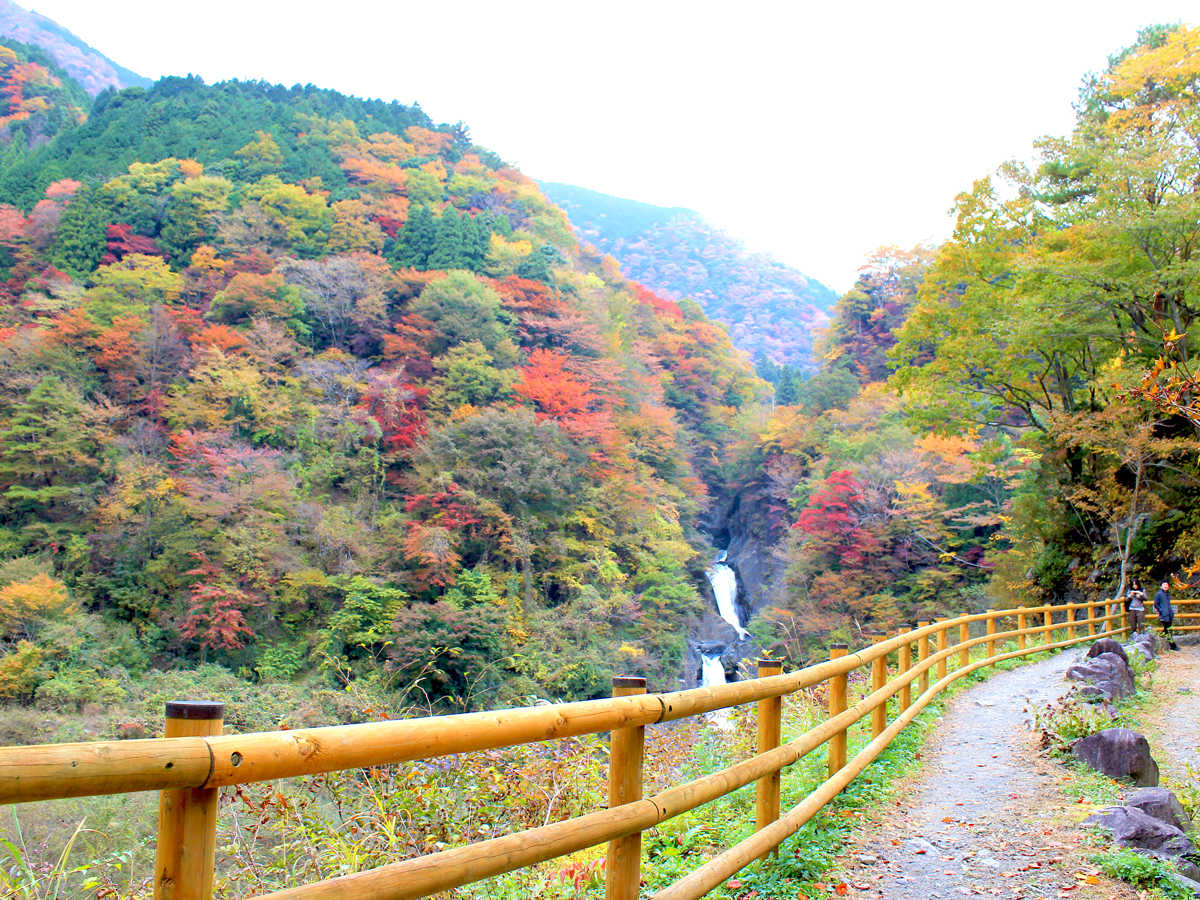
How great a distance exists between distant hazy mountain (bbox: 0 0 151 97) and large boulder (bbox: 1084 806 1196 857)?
93524mm

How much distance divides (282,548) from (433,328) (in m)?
11.2

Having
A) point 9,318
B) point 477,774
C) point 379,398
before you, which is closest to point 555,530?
point 379,398

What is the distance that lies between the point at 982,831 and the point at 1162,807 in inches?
36.1

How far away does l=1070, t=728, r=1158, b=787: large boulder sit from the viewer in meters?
4.70

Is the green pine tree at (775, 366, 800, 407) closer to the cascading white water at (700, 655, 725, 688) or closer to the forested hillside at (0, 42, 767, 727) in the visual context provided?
the forested hillside at (0, 42, 767, 727)

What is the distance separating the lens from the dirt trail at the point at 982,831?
10.9 feet

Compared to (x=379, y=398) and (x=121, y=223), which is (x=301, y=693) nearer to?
(x=379, y=398)

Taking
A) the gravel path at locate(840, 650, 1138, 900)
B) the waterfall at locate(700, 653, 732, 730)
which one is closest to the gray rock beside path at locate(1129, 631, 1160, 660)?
the gravel path at locate(840, 650, 1138, 900)

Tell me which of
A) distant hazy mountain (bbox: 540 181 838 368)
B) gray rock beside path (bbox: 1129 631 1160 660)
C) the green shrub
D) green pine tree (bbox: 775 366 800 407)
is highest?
distant hazy mountain (bbox: 540 181 838 368)

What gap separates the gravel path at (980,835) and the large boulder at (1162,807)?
0.36 metres

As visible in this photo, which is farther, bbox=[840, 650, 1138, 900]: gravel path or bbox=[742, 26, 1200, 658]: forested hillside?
bbox=[742, 26, 1200, 658]: forested hillside

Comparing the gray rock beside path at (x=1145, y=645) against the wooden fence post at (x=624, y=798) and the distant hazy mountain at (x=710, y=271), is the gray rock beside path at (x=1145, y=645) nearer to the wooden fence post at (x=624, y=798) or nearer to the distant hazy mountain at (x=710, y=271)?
the wooden fence post at (x=624, y=798)

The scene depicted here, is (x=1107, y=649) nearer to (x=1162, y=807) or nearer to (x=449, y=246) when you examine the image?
(x=1162, y=807)

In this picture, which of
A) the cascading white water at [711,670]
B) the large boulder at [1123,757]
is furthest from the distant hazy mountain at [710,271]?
the large boulder at [1123,757]
